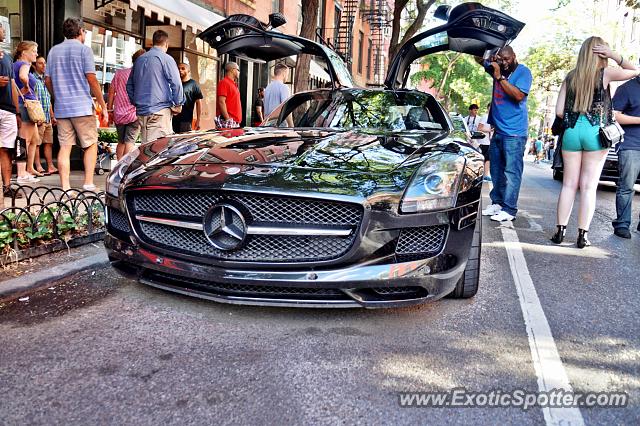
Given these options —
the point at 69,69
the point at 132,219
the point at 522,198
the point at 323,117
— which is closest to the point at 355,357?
the point at 132,219

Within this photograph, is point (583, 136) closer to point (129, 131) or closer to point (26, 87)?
point (129, 131)

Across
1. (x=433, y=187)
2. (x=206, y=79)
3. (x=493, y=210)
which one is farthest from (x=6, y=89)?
(x=206, y=79)

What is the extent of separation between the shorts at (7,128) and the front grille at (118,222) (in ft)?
11.2

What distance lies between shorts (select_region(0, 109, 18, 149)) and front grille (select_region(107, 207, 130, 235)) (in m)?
Answer: 3.40

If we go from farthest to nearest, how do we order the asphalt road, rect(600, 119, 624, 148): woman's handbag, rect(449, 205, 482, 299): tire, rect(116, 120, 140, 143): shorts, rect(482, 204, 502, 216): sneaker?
1. rect(116, 120, 140, 143): shorts
2. rect(482, 204, 502, 216): sneaker
3. rect(600, 119, 624, 148): woman's handbag
4. rect(449, 205, 482, 299): tire
5. the asphalt road

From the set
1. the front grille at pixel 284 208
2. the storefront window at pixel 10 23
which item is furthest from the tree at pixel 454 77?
the front grille at pixel 284 208

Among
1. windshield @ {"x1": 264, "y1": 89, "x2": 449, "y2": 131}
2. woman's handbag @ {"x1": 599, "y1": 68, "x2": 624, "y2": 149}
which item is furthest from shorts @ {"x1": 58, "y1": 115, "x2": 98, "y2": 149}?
woman's handbag @ {"x1": 599, "y1": 68, "x2": 624, "y2": 149}

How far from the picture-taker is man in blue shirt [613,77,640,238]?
18.6 feet

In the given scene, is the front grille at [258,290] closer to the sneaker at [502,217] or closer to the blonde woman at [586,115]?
the blonde woman at [586,115]

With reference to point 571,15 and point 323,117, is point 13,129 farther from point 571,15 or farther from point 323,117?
point 571,15

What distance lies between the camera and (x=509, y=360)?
8.38 ft

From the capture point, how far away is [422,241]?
2.71 metres

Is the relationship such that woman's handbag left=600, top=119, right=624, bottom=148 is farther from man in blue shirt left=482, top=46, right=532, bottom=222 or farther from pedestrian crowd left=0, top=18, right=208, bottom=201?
pedestrian crowd left=0, top=18, right=208, bottom=201

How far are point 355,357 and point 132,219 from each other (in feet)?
4.60
